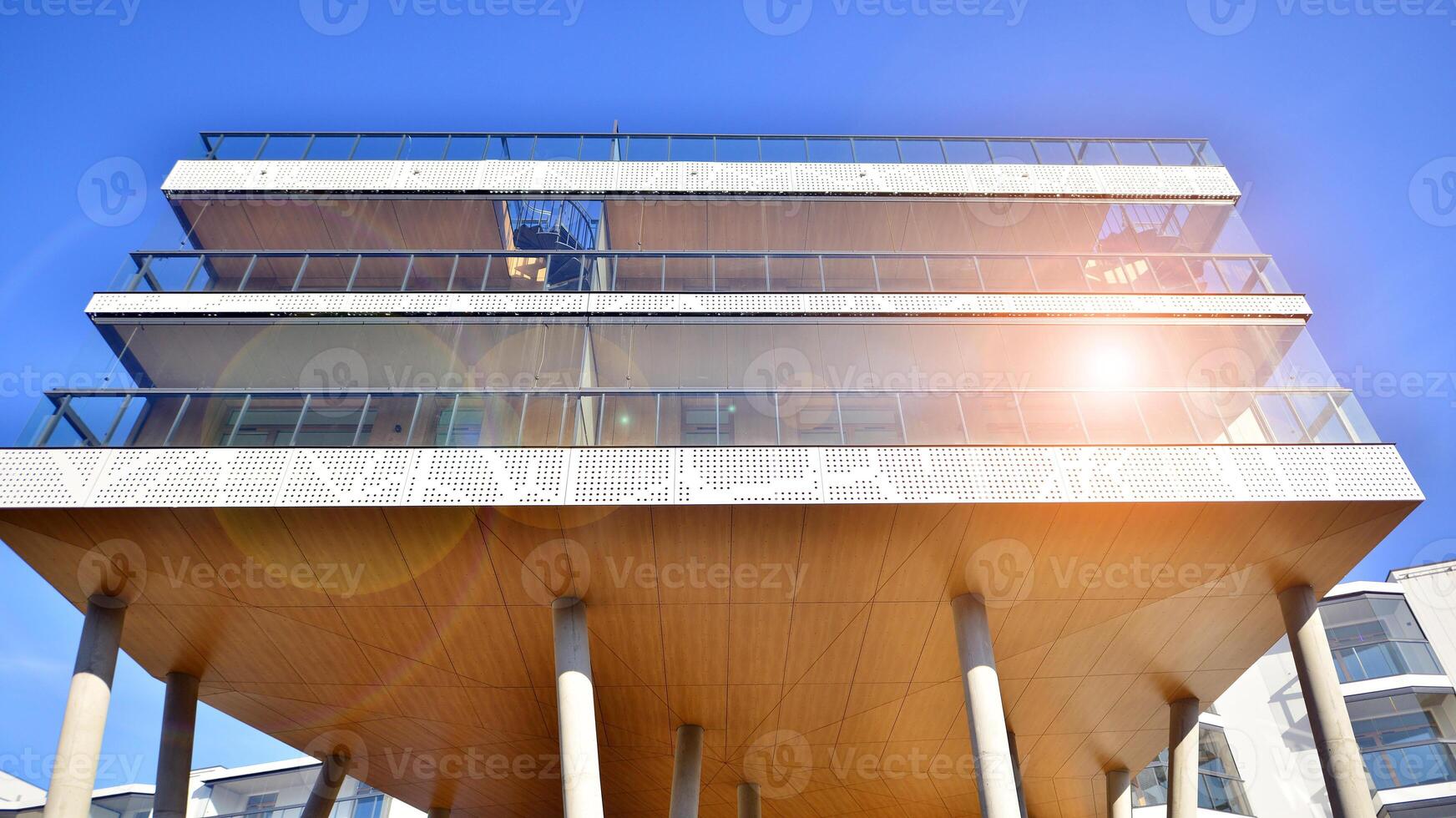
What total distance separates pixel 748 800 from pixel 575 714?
9767 millimetres

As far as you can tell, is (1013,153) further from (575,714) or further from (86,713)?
(86,713)

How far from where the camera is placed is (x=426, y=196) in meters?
15.9

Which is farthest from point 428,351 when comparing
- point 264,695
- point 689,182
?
point 264,695

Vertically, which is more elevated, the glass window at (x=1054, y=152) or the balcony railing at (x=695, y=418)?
the glass window at (x=1054, y=152)

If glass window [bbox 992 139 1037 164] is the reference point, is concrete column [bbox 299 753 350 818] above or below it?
below

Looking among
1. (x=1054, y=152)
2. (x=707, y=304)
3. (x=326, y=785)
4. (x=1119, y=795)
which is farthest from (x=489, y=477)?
(x=1119, y=795)

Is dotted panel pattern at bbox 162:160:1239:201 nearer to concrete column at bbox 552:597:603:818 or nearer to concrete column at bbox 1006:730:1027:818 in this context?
concrete column at bbox 552:597:603:818

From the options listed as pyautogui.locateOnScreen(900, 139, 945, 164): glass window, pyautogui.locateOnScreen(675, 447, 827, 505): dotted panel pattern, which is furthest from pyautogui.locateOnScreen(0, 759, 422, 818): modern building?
pyautogui.locateOnScreen(900, 139, 945, 164): glass window

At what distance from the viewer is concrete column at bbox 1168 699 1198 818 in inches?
582

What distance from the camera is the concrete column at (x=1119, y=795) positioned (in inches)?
773

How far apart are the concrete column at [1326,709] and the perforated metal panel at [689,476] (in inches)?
93.8

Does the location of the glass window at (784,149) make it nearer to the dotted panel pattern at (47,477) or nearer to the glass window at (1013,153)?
the glass window at (1013,153)

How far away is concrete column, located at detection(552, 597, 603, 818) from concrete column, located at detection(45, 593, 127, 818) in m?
5.83

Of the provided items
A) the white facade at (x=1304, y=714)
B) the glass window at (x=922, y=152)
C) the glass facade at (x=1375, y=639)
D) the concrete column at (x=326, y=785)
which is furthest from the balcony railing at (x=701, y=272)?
the glass facade at (x=1375, y=639)
